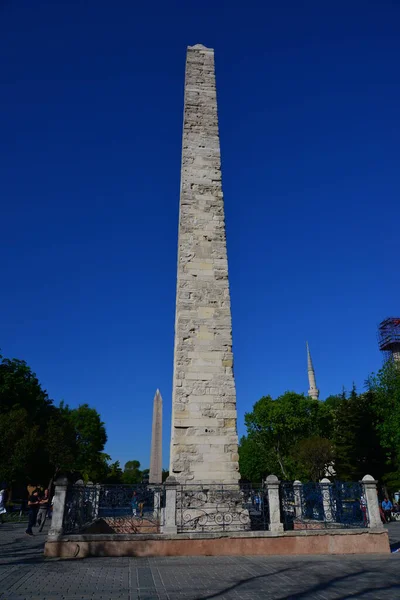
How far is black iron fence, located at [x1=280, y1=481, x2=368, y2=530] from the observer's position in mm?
10078

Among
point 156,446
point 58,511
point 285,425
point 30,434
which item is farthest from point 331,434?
point 58,511

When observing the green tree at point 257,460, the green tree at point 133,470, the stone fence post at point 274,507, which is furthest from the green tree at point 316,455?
the green tree at point 133,470

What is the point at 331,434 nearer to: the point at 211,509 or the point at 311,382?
the point at 311,382

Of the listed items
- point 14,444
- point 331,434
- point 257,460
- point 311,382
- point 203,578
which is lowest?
point 203,578

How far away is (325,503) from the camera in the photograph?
1040 cm

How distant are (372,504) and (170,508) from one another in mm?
4646

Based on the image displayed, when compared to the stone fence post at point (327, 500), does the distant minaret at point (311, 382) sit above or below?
above

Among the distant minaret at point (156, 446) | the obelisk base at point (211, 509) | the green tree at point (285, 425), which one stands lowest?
the obelisk base at point (211, 509)

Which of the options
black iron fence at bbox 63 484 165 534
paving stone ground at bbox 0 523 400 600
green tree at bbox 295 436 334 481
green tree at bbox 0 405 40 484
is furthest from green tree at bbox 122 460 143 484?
paving stone ground at bbox 0 523 400 600

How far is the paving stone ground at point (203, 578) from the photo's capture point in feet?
18.5

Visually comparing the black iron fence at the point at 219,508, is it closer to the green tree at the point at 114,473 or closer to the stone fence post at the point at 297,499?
the stone fence post at the point at 297,499

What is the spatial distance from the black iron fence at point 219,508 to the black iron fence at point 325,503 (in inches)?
26.2

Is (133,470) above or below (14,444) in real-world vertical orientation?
above

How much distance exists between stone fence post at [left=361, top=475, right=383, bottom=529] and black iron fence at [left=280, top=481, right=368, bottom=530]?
0.24 meters
